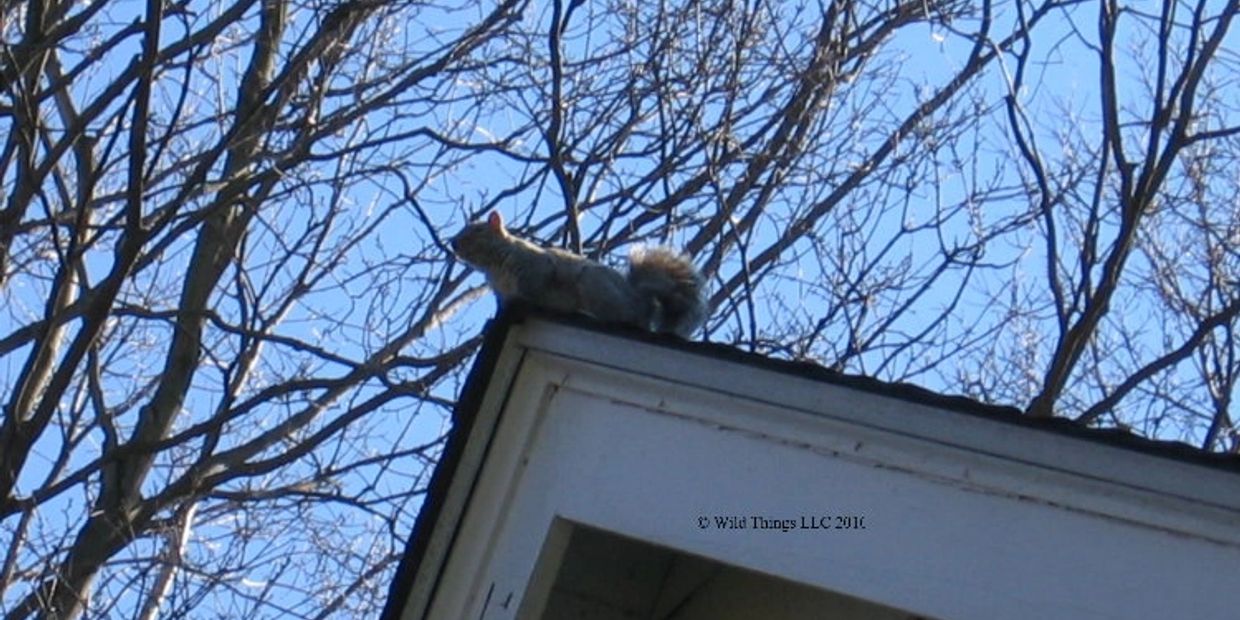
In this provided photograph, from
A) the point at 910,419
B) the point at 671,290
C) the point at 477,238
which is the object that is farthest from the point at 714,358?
the point at 477,238

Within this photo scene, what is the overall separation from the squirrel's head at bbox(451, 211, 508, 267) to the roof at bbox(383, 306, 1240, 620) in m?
3.09

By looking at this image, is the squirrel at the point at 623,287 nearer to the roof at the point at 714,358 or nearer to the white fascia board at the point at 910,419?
the roof at the point at 714,358

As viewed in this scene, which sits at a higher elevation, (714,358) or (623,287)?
(623,287)

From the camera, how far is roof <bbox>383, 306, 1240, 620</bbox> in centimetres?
390

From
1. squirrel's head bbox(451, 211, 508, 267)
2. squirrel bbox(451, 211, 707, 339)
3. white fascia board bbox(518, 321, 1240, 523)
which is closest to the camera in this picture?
white fascia board bbox(518, 321, 1240, 523)

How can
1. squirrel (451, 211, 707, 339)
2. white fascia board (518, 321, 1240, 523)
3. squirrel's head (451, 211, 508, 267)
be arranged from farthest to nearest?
squirrel's head (451, 211, 508, 267)
squirrel (451, 211, 707, 339)
white fascia board (518, 321, 1240, 523)

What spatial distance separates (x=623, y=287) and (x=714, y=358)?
2.68m

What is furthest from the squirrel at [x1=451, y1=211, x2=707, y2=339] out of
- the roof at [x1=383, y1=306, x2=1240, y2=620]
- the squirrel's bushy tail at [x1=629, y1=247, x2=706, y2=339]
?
the roof at [x1=383, y1=306, x2=1240, y2=620]

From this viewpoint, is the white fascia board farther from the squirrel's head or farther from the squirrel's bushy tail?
the squirrel's head

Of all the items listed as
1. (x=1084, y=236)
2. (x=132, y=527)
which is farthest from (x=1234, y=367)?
(x=132, y=527)

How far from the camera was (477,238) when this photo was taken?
804 centimetres

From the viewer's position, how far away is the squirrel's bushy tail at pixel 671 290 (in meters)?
7.13

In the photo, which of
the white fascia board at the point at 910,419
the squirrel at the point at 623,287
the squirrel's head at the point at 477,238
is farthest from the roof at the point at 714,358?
the squirrel's head at the point at 477,238

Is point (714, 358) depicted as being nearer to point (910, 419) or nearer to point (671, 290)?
point (910, 419)
